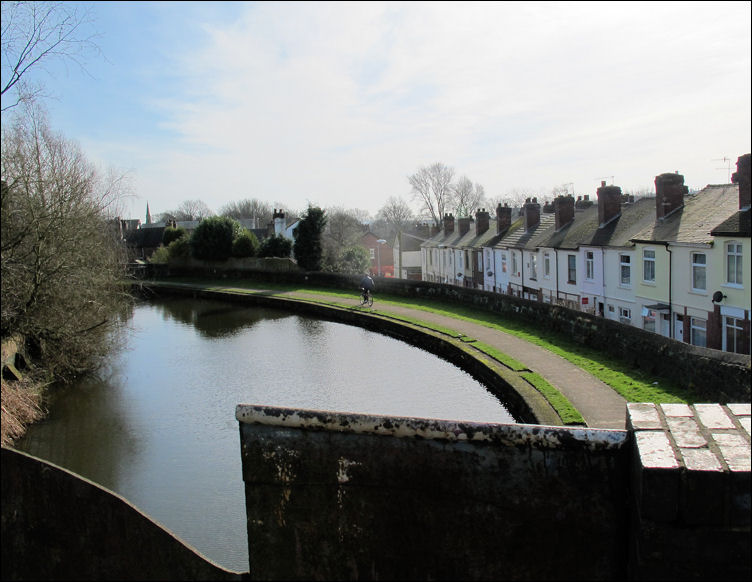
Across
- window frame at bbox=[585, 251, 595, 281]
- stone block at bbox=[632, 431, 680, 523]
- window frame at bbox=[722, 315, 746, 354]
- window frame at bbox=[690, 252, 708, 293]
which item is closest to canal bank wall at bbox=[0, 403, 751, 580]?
stone block at bbox=[632, 431, 680, 523]

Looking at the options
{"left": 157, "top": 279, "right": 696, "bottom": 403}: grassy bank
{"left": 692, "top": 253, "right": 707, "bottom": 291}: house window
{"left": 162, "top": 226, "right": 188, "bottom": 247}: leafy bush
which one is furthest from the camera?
{"left": 162, "top": 226, "right": 188, "bottom": 247}: leafy bush

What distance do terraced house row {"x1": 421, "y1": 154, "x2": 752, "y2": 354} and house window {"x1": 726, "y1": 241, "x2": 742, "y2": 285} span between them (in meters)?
0.02

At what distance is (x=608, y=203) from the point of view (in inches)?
840

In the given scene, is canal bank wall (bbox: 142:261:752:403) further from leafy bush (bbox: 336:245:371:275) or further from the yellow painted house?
leafy bush (bbox: 336:245:371:275)

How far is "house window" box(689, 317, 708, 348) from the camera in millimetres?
14898

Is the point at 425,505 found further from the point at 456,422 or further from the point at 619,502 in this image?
the point at 619,502

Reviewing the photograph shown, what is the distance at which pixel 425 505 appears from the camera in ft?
11.1

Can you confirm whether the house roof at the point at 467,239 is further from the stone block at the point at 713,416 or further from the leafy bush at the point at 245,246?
the stone block at the point at 713,416

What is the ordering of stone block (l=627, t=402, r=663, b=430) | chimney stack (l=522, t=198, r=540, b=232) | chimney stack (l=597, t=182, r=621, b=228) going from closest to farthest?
1. stone block (l=627, t=402, r=663, b=430)
2. chimney stack (l=597, t=182, r=621, b=228)
3. chimney stack (l=522, t=198, r=540, b=232)

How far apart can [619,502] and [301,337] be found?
795 inches

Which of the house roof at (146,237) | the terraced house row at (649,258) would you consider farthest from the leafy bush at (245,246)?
the house roof at (146,237)

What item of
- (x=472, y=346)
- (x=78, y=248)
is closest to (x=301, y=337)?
(x=472, y=346)

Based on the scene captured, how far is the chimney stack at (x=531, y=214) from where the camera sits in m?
28.2

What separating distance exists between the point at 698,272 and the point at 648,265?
2663 millimetres
